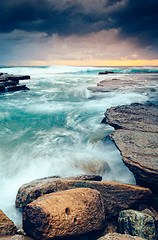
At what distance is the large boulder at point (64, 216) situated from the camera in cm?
175

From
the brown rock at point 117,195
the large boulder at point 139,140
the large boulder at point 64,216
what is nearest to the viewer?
the large boulder at point 64,216

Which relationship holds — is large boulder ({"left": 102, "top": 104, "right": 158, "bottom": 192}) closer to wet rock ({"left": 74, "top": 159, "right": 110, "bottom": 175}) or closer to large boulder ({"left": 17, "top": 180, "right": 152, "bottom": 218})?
large boulder ({"left": 17, "top": 180, "right": 152, "bottom": 218})

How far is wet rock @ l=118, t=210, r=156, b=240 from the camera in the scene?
1993 millimetres

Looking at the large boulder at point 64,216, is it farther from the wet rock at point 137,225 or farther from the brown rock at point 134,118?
the brown rock at point 134,118

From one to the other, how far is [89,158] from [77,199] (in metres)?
2.28

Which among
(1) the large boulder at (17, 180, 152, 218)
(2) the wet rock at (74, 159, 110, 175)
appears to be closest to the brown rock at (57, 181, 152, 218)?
(1) the large boulder at (17, 180, 152, 218)

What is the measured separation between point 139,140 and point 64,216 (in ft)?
7.25

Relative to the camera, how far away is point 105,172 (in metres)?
3.66

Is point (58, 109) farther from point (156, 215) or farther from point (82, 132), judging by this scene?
point (156, 215)

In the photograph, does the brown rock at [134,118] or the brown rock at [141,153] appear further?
the brown rock at [134,118]

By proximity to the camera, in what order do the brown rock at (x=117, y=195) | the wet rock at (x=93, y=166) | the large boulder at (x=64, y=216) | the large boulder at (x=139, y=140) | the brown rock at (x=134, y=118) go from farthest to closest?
the brown rock at (x=134, y=118), the wet rock at (x=93, y=166), the large boulder at (x=139, y=140), the brown rock at (x=117, y=195), the large boulder at (x=64, y=216)

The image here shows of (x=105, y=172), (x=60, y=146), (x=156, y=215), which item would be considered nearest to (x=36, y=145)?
(x=60, y=146)

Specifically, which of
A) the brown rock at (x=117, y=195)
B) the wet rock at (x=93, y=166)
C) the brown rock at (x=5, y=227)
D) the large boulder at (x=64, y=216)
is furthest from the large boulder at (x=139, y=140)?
the brown rock at (x=5, y=227)

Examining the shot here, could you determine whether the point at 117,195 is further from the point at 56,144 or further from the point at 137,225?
the point at 56,144
